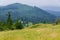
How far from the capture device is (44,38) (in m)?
23.9

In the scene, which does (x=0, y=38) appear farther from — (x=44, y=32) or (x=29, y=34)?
(x=44, y=32)

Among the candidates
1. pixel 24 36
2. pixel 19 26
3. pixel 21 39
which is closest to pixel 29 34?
pixel 24 36

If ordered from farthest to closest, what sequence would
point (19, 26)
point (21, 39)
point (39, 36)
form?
1. point (19, 26)
2. point (39, 36)
3. point (21, 39)

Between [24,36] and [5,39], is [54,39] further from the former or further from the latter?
[5,39]

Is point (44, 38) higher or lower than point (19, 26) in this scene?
higher

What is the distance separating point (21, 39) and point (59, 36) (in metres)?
5.24

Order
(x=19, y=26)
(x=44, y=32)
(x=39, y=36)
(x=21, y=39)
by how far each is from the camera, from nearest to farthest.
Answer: (x=21, y=39), (x=39, y=36), (x=44, y=32), (x=19, y=26)

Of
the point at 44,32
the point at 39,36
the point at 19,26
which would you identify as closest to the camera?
the point at 39,36

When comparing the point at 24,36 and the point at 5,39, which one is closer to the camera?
the point at 5,39

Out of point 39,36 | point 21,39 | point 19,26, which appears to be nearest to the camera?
point 21,39

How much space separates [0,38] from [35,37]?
182 inches

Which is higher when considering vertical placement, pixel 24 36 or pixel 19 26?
pixel 24 36

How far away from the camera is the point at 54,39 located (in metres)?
23.6

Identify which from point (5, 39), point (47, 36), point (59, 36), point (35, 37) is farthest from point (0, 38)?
point (59, 36)
